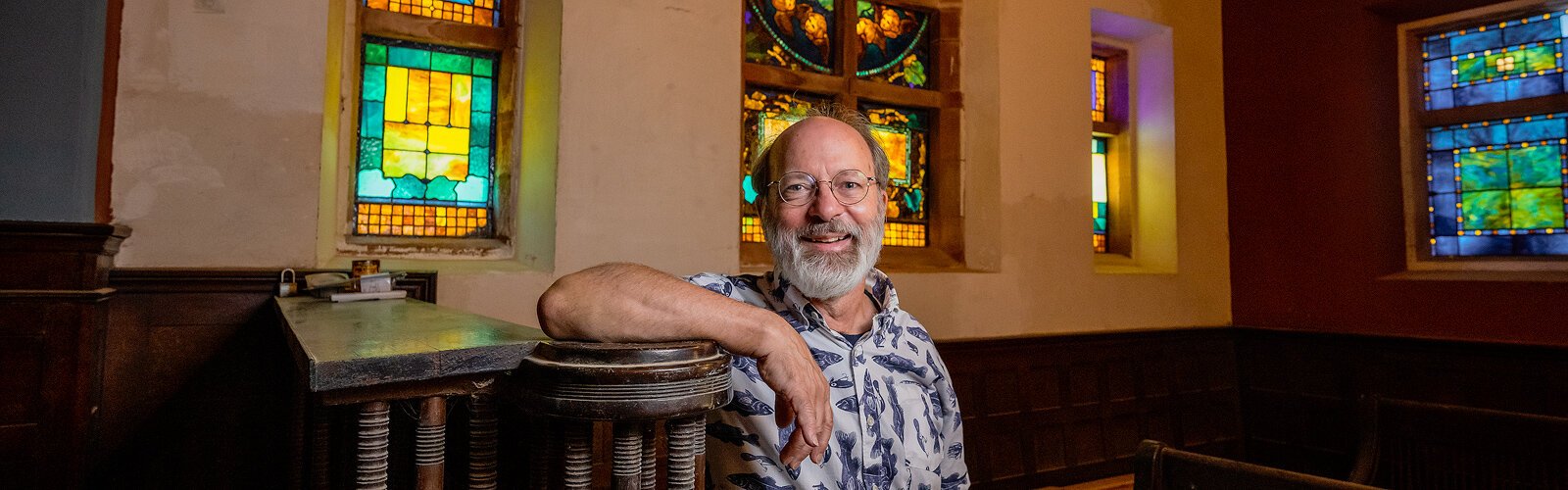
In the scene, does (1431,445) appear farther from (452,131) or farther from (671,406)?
(452,131)

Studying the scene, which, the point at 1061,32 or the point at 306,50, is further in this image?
the point at 1061,32

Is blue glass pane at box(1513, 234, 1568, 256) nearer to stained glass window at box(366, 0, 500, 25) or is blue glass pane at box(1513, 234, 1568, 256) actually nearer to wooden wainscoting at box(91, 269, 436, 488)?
stained glass window at box(366, 0, 500, 25)

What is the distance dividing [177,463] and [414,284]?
807mm

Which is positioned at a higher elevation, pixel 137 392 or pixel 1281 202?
pixel 1281 202

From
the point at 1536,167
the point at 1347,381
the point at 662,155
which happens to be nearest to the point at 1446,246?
the point at 1536,167

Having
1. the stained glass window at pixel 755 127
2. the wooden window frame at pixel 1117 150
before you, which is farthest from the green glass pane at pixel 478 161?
the wooden window frame at pixel 1117 150

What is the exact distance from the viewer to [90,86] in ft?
6.63

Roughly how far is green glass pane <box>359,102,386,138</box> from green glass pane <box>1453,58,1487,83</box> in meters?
5.04

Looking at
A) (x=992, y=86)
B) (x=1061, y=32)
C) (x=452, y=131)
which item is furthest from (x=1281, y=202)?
(x=452, y=131)

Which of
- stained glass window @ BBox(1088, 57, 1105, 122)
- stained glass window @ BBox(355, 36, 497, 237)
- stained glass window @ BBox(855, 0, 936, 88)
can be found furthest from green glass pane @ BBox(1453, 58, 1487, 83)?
stained glass window @ BBox(355, 36, 497, 237)

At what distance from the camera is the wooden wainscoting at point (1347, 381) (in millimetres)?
3361

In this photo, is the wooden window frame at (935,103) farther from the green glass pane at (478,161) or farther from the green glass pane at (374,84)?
the green glass pane at (374,84)

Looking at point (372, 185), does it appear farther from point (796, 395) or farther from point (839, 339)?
point (796, 395)

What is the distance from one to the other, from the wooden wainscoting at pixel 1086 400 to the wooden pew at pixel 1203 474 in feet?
7.26
